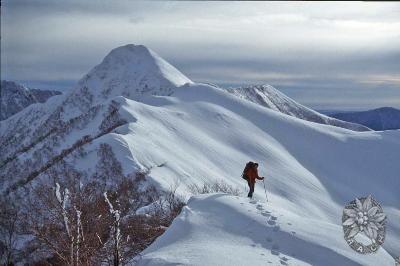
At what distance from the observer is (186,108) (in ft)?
276

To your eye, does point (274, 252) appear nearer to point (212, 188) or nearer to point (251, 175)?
point (251, 175)

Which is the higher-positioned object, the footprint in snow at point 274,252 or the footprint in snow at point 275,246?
the footprint in snow at point 274,252

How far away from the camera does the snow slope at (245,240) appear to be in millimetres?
13992

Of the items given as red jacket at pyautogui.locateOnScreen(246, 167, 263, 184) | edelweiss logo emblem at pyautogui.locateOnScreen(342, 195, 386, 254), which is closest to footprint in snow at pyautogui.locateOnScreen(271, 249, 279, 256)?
edelweiss logo emblem at pyautogui.locateOnScreen(342, 195, 386, 254)

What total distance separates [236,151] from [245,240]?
53519mm

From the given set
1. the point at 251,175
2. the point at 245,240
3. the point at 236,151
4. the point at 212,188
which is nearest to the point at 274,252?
the point at 245,240

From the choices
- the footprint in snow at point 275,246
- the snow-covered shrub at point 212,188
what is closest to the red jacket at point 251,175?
the footprint in snow at point 275,246

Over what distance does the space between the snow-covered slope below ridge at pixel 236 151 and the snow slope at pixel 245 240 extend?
21677mm

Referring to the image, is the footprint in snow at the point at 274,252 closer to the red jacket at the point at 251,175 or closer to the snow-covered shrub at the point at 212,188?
the red jacket at the point at 251,175

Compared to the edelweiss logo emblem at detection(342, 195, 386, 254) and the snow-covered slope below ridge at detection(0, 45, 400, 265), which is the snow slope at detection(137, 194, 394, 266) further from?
the snow-covered slope below ridge at detection(0, 45, 400, 265)

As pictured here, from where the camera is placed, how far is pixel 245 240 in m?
15.9

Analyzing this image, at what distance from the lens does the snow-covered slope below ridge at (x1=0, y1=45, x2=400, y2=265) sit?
50875 mm

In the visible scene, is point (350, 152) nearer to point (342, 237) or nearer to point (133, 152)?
point (133, 152)

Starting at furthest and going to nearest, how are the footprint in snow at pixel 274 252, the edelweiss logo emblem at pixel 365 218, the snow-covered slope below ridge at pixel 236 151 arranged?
the snow-covered slope below ridge at pixel 236 151, the footprint in snow at pixel 274 252, the edelweiss logo emblem at pixel 365 218
